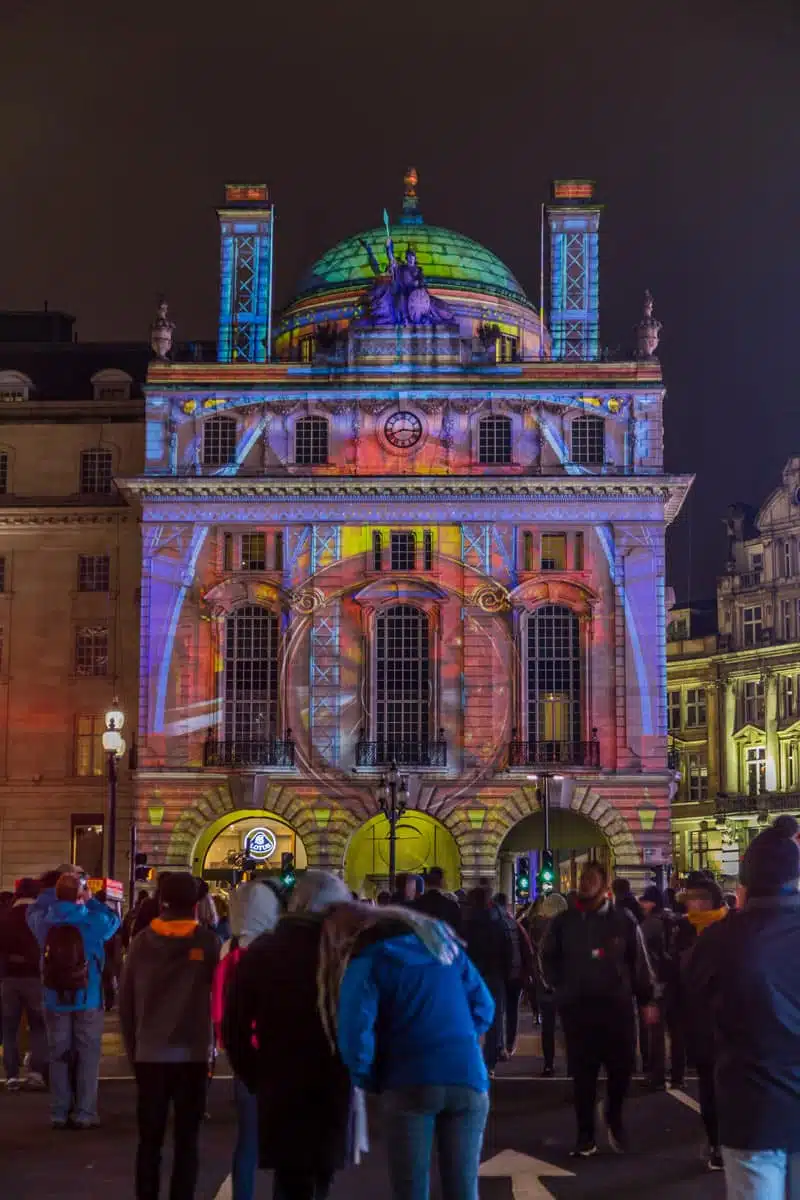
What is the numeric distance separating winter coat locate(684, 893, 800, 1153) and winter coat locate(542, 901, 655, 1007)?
740cm

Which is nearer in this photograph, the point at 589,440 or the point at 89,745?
the point at 589,440

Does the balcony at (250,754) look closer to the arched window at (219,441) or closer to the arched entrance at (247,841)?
the arched entrance at (247,841)

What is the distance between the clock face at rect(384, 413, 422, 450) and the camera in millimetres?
59344

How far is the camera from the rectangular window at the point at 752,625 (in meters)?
82.2

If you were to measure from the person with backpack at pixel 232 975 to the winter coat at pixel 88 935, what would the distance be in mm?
5442

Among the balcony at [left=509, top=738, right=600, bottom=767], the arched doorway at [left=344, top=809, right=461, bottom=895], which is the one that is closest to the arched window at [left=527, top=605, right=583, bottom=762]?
the balcony at [left=509, top=738, right=600, bottom=767]

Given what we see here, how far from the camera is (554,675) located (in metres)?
→ 58.2

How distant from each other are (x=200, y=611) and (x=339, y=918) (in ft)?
161

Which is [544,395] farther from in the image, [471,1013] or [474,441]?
[471,1013]

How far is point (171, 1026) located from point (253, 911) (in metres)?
1.39

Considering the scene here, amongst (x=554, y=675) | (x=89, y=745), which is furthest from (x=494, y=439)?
(x=89, y=745)

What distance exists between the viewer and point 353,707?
190ft

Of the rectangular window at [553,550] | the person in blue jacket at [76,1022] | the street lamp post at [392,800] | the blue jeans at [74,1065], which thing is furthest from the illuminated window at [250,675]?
the blue jeans at [74,1065]

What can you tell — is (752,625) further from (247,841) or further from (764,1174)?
(764,1174)
